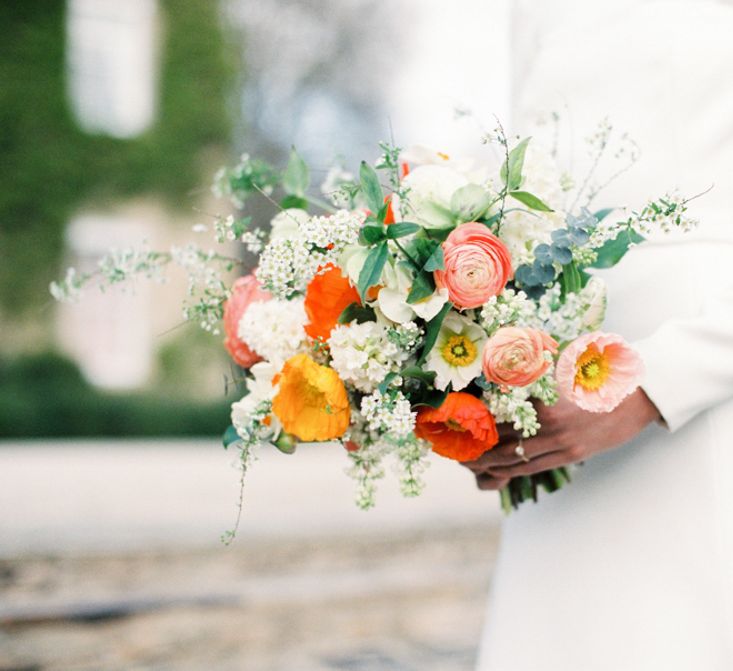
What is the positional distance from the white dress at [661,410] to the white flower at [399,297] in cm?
41

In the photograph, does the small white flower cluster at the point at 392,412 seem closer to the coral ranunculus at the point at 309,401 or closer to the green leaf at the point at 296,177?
the coral ranunculus at the point at 309,401

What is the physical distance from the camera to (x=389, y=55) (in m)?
16.6

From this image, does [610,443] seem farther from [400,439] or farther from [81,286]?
[81,286]

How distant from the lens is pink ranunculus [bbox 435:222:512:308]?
1.29 m

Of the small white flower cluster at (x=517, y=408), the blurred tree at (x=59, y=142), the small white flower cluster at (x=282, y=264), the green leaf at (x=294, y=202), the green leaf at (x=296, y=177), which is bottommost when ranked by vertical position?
the small white flower cluster at (x=517, y=408)

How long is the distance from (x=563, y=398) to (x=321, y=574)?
5053 millimetres

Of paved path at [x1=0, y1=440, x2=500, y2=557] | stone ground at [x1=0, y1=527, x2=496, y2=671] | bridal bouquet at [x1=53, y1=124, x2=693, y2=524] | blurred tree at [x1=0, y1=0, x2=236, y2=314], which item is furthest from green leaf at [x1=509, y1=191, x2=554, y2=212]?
blurred tree at [x1=0, y1=0, x2=236, y2=314]

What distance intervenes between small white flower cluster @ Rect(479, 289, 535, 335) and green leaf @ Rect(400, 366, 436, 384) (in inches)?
4.5

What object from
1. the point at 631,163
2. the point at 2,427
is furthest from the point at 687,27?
the point at 2,427

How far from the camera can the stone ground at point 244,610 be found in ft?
14.4

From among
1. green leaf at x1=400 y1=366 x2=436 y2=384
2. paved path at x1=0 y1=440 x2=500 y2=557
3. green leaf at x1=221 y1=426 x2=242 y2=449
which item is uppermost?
paved path at x1=0 y1=440 x2=500 y2=557

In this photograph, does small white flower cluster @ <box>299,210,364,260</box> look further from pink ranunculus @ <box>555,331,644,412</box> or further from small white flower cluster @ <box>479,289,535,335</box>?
pink ranunculus @ <box>555,331,644,412</box>

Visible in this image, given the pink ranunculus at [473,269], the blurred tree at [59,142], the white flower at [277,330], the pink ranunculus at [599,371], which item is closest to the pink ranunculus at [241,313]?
the white flower at [277,330]

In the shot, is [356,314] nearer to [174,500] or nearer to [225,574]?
[225,574]
